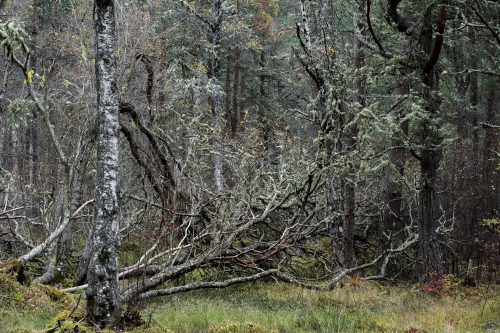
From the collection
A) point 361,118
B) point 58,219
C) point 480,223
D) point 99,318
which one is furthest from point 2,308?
point 480,223

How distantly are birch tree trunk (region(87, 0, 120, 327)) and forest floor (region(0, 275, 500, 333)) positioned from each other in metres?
0.26

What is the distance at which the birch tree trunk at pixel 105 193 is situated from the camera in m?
5.09

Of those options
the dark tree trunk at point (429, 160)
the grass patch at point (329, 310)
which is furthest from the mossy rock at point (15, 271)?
the dark tree trunk at point (429, 160)

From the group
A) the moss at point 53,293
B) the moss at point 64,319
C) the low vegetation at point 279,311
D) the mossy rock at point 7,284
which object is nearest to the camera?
the moss at point 64,319

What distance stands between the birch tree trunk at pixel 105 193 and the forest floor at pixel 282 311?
0.26m

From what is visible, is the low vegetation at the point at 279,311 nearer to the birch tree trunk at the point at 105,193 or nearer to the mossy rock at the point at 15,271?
the mossy rock at the point at 15,271

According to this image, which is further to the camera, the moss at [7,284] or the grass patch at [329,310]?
the grass patch at [329,310]

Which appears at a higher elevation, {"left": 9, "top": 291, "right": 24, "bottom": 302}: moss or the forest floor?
{"left": 9, "top": 291, "right": 24, "bottom": 302}: moss

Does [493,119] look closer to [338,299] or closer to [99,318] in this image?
[338,299]

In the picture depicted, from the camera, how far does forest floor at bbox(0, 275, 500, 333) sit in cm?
573

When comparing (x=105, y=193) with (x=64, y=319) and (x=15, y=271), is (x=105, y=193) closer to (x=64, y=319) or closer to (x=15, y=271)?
(x=64, y=319)

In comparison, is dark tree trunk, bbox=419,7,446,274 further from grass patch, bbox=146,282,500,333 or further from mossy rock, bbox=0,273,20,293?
mossy rock, bbox=0,273,20,293

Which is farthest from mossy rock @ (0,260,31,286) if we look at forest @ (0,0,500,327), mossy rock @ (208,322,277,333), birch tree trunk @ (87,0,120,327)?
mossy rock @ (208,322,277,333)

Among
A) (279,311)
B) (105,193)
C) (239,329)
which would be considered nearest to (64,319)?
(105,193)
